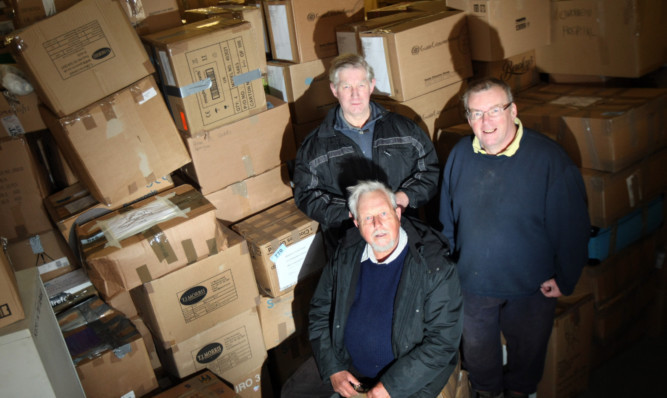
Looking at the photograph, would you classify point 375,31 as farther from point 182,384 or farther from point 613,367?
point 613,367

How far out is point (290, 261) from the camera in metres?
2.66

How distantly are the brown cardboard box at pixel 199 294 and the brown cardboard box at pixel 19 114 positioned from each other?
0.89m

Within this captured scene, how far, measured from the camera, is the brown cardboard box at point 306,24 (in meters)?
2.85

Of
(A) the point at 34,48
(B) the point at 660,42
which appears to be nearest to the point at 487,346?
(B) the point at 660,42

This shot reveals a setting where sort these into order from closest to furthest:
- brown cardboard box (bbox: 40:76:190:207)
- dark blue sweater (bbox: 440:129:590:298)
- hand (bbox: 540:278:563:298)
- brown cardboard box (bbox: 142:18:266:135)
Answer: dark blue sweater (bbox: 440:129:590:298), hand (bbox: 540:278:563:298), brown cardboard box (bbox: 40:76:190:207), brown cardboard box (bbox: 142:18:266:135)

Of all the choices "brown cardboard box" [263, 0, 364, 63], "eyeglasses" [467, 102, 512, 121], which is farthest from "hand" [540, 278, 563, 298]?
"brown cardboard box" [263, 0, 364, 63]

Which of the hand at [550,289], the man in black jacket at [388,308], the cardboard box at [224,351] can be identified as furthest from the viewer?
the cardboard box at [224,351]

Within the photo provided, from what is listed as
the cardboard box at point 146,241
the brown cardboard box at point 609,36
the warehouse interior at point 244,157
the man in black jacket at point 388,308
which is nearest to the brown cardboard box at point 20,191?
the warehouse interior at point 244,157

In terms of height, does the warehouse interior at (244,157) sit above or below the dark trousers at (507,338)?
above

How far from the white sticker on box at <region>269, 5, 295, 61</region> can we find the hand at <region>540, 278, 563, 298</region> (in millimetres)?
1702

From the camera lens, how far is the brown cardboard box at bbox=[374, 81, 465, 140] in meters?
2.72

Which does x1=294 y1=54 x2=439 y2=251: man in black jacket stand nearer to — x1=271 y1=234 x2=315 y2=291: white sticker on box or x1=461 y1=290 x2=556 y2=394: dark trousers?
x1=271 y1=234 x2=315 y2=291: white sticker on box

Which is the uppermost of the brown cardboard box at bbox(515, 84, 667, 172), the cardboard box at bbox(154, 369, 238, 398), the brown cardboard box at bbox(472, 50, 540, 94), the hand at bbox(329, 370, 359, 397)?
the brown cardboard box at bbox(472, 50, 540, 94)

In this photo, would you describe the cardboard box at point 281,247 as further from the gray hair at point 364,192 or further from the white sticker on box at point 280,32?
the white sticker on box at point 280,32
